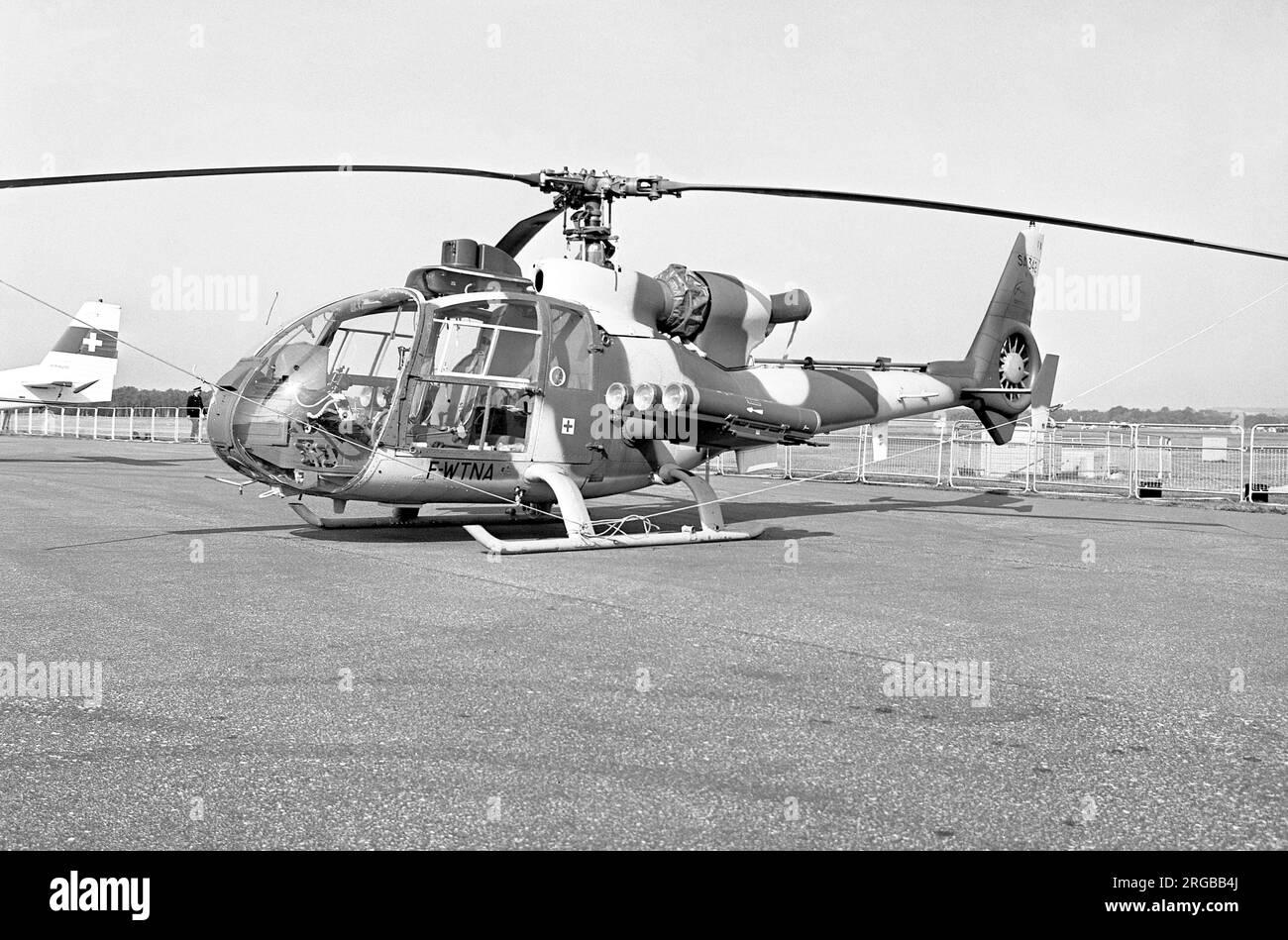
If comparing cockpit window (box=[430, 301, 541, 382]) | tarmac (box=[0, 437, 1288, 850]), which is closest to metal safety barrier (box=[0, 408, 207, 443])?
cockpit window (box=[430, 301, 541, 382])

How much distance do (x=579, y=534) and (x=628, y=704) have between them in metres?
6.23

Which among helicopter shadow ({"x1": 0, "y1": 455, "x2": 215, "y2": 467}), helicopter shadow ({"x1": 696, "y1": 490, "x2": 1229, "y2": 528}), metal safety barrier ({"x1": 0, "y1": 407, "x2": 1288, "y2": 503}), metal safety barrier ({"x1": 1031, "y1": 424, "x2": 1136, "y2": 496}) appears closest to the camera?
helicopter shadow ({"x1": 696, "y1": 490, "x2": 1229, "y2": 528})

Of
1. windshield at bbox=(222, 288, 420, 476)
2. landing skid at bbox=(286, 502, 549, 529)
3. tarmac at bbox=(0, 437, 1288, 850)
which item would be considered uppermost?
windshield at bbox=(222, 288, 420, 476)

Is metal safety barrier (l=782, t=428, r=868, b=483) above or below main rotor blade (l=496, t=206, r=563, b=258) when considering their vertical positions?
below

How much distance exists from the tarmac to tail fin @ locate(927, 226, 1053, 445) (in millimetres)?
6846

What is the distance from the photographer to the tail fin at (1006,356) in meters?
17.3

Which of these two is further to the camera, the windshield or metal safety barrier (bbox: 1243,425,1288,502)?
metal safety barrier (bbox: 1243,425,1288,502)

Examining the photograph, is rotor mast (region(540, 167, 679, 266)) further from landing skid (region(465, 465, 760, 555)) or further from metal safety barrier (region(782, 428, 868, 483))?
metal safety barrier (region(782, 428, 868, 483))

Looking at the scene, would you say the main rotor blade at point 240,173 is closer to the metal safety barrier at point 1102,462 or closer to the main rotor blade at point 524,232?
the main rotor blade at point 524,232

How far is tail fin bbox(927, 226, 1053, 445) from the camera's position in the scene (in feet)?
56.9

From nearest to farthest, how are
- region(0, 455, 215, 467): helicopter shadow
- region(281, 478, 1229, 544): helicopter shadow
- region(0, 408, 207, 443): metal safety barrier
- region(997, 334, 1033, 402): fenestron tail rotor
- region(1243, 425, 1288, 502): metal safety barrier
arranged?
region(281, 478, 1229, 544): helicopter shadow → region(997, 334, 1033, 402): fenestron tail rotor → region(1243, 425, 1288, 502): metal safety barrier → region(0, 455, 215, 467): helicopter shadow → region(0, 408, 207, 443): metal safety barrier

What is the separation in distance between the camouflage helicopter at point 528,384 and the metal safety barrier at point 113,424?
41.2 m

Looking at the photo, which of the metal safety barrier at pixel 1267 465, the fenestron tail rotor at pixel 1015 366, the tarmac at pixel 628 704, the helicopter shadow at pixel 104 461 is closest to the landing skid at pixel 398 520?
the tarmac at pixel 628 704
